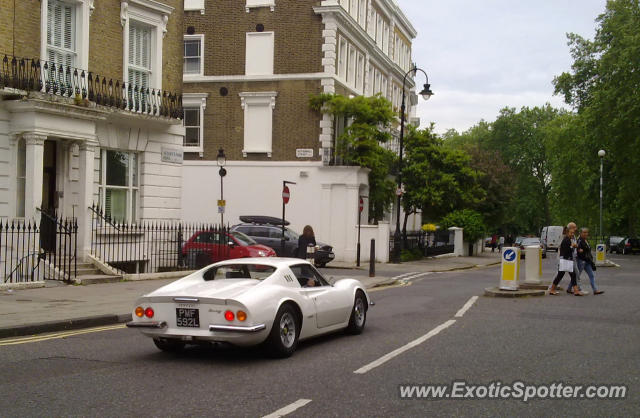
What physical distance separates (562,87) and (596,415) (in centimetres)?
5564

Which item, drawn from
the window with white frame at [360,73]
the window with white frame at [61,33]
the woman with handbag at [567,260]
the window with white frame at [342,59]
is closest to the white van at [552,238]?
the window with white frame at [360,73]

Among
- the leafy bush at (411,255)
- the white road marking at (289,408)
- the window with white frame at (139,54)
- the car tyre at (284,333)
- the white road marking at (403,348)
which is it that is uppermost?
the window with white frame at (139,54)

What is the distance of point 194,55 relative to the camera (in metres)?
38.2

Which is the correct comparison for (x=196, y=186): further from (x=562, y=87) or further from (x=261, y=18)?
(x=562, y=87)

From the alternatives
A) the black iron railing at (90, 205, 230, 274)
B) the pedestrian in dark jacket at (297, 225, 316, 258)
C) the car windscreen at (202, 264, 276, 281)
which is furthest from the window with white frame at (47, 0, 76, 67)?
the car windscreen at (202, 264, 276, 281)

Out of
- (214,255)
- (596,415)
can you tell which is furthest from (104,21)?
(596,415)

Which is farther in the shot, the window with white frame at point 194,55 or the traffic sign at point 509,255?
the window with white frame at point 194,55

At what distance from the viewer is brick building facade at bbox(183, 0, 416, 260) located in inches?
1416

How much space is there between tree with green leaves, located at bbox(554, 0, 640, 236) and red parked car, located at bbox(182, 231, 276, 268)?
2756cm

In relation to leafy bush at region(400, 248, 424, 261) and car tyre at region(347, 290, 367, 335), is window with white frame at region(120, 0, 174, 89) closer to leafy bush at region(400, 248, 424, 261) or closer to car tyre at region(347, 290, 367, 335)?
car tyre at region(347, 290, 367, 335)

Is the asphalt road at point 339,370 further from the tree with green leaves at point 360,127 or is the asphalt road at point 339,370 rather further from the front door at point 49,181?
the tree with green leaves at point 360,127

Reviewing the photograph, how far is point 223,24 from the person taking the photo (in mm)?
37625

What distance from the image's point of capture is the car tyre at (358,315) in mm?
11461

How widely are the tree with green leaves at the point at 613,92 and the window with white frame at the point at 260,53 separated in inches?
814
